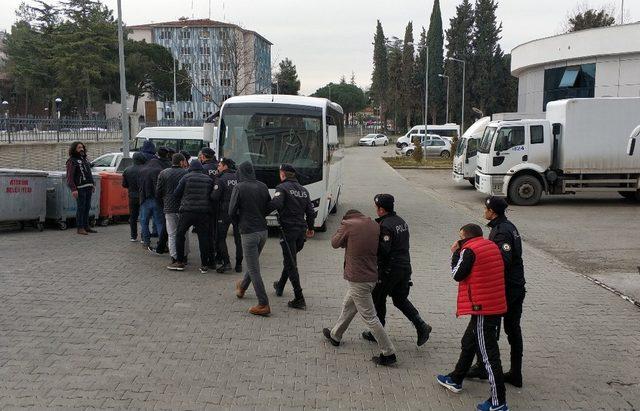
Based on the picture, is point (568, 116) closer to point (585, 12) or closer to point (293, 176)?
point (293, 176)

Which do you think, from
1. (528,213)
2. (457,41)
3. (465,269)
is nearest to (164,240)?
(465,269)

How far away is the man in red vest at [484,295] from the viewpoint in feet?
15.3

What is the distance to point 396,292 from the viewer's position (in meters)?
5.85

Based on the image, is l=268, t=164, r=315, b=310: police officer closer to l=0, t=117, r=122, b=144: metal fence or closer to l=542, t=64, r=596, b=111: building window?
l=0, t=117, r=122, b=144: metal fence

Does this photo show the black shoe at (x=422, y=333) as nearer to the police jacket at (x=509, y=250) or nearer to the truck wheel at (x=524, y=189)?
the police jacket at (x=509, y=250)

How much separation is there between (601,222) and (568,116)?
4087 millimetres

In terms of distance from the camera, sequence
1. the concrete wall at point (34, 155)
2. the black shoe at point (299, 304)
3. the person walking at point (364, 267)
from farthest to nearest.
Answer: the concrete wall at point (34, 155) → the black shoe at point (299, 304) → the person walking at point (364, 267)

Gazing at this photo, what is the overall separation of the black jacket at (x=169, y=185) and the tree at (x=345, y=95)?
103m

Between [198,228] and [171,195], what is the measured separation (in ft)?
2.58

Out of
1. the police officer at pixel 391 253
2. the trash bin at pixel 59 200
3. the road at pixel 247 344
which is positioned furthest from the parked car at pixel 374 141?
the police officer at pixel 391 253

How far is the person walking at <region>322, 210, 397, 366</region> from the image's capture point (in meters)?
5.45

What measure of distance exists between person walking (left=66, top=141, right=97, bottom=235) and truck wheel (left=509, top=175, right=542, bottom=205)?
12.2 m

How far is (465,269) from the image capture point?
466cm

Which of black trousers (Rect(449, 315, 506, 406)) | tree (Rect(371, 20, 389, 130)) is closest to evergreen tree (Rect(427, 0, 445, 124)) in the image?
tree (Rect(371, 20, 389, 130))
